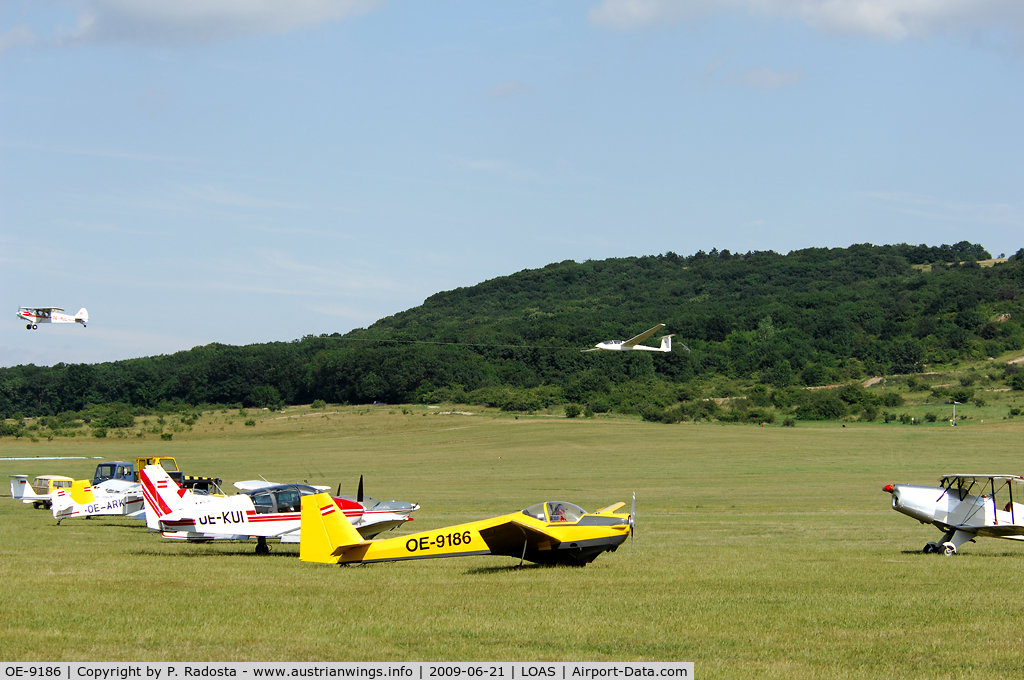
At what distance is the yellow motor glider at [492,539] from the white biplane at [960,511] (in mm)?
6155

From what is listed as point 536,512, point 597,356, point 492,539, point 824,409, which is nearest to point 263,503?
point 492,539

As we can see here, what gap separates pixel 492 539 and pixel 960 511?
29.9ft

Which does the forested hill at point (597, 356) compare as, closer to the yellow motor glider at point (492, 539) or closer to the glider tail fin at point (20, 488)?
the glider tail fin at point (20, 488)

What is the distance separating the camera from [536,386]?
96188 millimetres

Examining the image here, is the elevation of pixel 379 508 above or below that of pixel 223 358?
below

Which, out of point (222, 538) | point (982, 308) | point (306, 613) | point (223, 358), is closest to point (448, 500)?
point (222, 538)

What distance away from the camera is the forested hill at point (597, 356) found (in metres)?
92.2

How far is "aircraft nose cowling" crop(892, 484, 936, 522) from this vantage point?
17.6m

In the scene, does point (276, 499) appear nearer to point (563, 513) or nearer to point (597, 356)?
point (563, 513)

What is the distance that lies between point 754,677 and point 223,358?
101164mm

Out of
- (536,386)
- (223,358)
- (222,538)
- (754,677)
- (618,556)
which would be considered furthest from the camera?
(223,358)

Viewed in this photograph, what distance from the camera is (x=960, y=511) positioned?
57.4ft

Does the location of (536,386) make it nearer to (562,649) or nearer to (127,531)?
(127,531)
